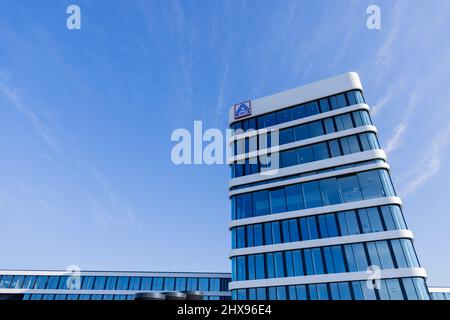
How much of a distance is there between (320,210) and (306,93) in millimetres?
16553

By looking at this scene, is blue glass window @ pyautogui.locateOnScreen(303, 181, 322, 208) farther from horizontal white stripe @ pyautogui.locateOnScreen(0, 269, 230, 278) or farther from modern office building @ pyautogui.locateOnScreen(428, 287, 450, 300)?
modern office building @ pyautogui.locateOnScreen(428, 287, 450, 300)

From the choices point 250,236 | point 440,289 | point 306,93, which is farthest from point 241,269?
point 440,289

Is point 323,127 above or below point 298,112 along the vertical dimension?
below

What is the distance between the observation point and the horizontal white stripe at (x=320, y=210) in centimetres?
→ 2828

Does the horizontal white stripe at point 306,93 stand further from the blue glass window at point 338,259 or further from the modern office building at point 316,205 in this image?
the blue glass window at point 338,259

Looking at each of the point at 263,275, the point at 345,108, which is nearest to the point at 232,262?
the point at 263,275

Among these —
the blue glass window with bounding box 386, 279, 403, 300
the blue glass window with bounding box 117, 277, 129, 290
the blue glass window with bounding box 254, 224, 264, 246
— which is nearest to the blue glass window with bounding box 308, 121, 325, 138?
the blue glass window with bounding box 254, 224, 264, 246

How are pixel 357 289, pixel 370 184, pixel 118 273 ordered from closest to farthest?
pixel 357 289, pixel 370 184, pixel 118 273

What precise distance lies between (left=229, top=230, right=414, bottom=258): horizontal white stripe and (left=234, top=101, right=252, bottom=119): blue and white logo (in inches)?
743

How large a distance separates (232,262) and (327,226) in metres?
11.3

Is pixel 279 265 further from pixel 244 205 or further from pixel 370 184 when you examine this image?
pixel 370 184

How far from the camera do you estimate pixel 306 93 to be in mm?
38375

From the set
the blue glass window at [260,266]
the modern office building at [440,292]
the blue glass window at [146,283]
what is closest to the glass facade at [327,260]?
the blue glass window at [260,266]
